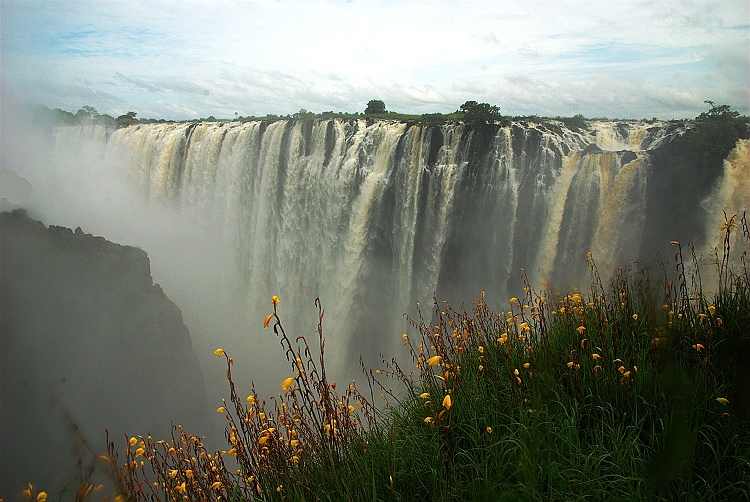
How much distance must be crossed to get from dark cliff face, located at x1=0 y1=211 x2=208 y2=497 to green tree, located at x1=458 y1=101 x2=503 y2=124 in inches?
414

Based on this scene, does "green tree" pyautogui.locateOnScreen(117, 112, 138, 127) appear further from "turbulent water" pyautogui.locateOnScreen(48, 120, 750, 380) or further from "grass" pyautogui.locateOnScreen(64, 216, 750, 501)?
"grass" pyautogui.locateOnScreen(64, 216, 750, 501)

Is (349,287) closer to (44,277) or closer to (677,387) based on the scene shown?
(44,277)

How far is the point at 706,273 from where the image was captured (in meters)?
9.91

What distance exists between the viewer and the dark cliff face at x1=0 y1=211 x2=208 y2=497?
10391mm

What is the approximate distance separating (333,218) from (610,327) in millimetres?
14954

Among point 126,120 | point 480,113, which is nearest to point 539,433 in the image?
point 480,113

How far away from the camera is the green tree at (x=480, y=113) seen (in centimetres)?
1409

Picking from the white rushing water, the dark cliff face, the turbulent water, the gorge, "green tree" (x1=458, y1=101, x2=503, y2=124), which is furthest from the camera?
"green tree" (x1=458, y1=101, x2=503, y2=124)

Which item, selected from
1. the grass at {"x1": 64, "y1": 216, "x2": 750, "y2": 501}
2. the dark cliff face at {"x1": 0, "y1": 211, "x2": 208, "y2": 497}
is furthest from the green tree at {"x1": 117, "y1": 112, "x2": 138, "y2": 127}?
the grass at {"x1": 64, "y1": 216, "x2": 750, "y2": 501}

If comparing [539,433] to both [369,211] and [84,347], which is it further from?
[369,211]

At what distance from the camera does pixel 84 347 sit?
12.9m

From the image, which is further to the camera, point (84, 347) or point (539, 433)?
point (84, 347)

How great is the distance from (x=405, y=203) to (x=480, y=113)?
11.0ft

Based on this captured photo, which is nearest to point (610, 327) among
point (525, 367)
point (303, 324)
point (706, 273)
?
point (525, 367)
